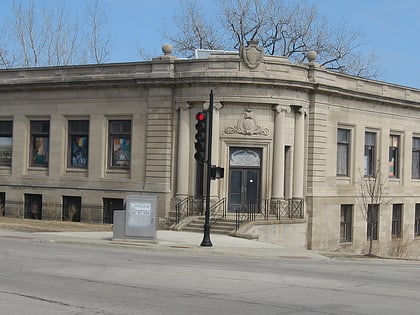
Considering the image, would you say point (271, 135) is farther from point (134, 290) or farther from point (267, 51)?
point (267, 51)

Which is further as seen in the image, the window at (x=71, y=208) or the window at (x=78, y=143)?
the window at (x=78, y=143)

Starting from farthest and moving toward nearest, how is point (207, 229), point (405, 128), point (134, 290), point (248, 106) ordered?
point (405, 128)
point (248, 106)
point (207, 229)
point (134, 290)

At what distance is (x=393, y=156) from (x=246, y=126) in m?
12.8

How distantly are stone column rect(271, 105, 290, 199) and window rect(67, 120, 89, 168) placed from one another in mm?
10330

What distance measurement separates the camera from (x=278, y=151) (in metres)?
35.9

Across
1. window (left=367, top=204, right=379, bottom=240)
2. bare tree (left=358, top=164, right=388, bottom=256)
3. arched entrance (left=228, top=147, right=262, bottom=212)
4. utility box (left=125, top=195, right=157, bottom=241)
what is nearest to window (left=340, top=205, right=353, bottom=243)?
bare tree (left=358, top=164, right=388, bottom=256)

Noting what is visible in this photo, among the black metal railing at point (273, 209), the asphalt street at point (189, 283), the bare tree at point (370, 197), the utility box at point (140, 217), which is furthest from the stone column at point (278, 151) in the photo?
the asphalt street at point (189, 283)

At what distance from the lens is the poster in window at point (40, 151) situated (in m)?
41.1

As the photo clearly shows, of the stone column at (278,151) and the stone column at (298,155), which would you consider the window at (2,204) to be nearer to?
the stone column at (278,151)

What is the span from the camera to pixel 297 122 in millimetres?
36906

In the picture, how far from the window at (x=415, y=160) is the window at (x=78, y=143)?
2000 cm

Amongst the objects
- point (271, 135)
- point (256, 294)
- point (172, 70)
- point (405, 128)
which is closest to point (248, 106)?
point (271, 135)

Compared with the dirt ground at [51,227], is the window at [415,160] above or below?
above

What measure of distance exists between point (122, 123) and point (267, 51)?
26278 mm
